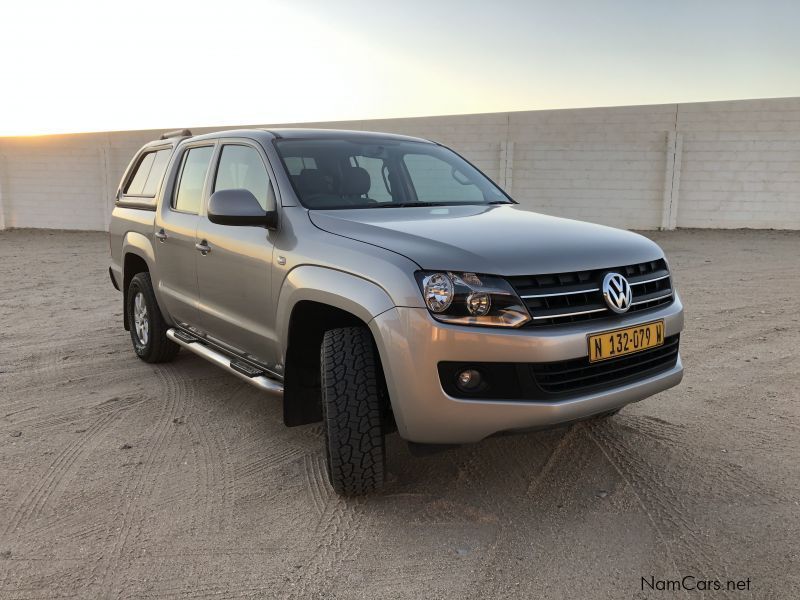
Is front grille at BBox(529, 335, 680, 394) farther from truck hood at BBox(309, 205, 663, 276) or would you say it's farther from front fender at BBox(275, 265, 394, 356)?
front fender at BBox(275, 265, 394, 356)

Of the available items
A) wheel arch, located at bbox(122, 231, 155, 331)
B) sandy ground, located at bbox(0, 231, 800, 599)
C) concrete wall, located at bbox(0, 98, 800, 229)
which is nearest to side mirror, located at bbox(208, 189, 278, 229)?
sandy ground, located at bbox(0, 231, 800, 599)

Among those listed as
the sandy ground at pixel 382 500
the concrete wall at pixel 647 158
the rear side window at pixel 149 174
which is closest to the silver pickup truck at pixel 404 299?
the sandy ground at pixel 382 500

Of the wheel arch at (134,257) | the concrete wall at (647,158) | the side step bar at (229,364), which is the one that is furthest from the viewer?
the concrete wall at (647,158)

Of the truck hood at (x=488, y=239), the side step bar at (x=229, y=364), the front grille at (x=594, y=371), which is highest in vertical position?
the truck hood at (x=488, y=239)

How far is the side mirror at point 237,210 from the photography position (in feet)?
10.5

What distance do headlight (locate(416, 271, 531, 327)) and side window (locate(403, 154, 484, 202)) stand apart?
134 cm

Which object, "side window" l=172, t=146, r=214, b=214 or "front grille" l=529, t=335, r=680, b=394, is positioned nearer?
"front grille" l=529, t=335, r=680, b=394

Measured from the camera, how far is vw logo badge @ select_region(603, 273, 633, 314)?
8.84ft

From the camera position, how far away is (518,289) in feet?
8.34

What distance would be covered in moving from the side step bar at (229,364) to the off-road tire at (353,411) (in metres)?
0.59

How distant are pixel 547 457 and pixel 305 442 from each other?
132cm

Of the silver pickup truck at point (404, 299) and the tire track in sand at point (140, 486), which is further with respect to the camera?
the silver pickup truck at point (404, 299)

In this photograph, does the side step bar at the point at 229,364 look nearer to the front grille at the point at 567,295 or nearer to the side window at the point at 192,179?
the side window at the point at 192,179

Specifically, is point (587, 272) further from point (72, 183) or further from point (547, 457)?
point (72, 183)
